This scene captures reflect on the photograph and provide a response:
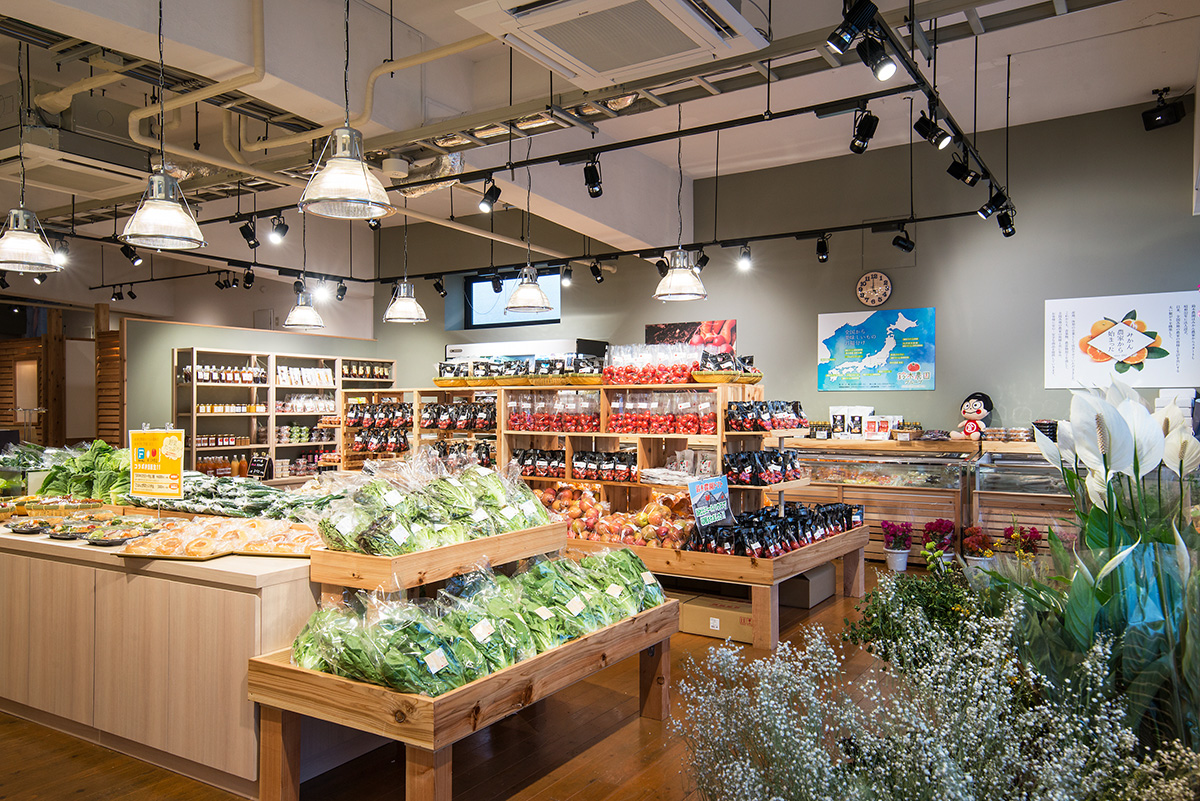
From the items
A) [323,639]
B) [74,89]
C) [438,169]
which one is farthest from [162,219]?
[438,169]

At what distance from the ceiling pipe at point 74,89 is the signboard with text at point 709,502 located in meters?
4.39

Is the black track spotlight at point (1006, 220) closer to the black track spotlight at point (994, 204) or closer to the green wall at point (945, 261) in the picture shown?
the black track spotlight at point (994, 204)

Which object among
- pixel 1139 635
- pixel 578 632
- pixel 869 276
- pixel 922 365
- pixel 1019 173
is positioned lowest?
pixel 578 632

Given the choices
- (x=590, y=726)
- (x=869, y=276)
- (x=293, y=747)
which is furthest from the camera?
(x=869, y=276)

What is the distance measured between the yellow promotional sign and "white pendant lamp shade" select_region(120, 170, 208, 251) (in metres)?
0.91

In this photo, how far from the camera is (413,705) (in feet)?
8.32

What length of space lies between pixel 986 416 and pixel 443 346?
743 cm

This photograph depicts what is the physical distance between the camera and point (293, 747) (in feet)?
9.68

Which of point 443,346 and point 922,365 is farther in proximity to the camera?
point 443,346

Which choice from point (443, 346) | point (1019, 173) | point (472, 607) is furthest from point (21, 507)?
point (1019, 173)

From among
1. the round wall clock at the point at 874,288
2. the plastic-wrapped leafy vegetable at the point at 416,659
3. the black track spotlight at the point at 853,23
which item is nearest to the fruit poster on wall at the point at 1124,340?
the round wall clock at the point at 874,288

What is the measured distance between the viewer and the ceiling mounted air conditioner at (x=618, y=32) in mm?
3609

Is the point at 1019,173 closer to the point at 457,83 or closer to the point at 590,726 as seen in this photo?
the point at 457,83

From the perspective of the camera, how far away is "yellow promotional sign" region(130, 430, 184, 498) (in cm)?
376
